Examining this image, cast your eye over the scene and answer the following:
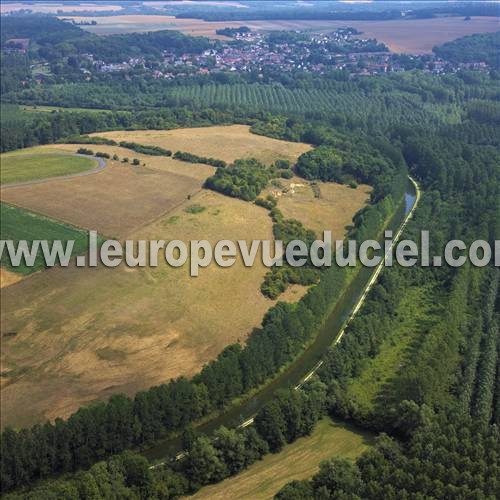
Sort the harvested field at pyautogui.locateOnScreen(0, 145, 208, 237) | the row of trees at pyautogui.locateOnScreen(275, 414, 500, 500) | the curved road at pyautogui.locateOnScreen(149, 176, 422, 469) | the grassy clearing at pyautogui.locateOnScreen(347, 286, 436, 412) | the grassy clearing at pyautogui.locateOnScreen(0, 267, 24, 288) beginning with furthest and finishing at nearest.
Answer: the harvested field at pyautogui.locateOnScreen(0, 145, 208, 237), the grassy clearing at pyautogui.locateOnScreen(0, 267, 24, 288), the grassy clearing at pyautogui.locateOnScreen(347, 286, 436, 412), the curved road at pyautogui.locateOnScreen(149, 176, 422, 469), the row of trees at pyautogui.locateOnScreen(275, 414, 500, 500)

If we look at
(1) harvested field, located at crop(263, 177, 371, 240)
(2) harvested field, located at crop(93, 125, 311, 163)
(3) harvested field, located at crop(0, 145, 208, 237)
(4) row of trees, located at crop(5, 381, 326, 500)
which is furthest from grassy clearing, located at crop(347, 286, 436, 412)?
(2) harvested field, located at crop(93, 125, 311, 163)

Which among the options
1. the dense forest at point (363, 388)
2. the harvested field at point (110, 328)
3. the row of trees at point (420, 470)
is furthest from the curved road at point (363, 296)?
the row of trees at point (420, 470)

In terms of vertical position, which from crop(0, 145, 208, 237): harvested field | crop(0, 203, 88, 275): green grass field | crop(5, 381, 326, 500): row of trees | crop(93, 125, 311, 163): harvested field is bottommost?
crop(5, 381, 326, 500): row of trees

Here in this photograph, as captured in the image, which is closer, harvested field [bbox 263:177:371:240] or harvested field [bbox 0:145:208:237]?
harvested field [bbox 0:145:208:237]

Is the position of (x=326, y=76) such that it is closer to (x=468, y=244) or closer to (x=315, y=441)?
(x=468, y=244)

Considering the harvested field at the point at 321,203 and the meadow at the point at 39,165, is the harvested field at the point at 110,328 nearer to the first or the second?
the harvested field at the point at 321,203

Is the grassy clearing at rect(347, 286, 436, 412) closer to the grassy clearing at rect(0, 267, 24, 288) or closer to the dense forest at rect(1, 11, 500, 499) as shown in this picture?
the dense forest at rect(1, 11, 500, 499)
